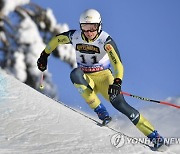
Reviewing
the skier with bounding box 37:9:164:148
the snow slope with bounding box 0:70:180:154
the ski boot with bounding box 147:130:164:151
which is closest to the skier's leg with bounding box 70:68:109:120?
the skier with bounding box 37:9:164:148

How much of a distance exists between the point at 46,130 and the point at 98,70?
160cm

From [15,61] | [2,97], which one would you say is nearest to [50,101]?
A: [2,97]

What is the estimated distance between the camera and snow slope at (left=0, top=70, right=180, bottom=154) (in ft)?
19.9

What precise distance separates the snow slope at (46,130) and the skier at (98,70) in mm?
337

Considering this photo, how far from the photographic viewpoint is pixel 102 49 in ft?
25.5

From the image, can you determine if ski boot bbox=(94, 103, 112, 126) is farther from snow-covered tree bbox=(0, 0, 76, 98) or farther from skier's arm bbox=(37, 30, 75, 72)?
snow-covered tree bbox=(0, 0, 76, 98)

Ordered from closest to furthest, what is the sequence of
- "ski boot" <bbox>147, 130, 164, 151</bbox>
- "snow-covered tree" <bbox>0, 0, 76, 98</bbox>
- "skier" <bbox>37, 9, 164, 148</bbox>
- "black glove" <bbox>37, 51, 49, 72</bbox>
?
"ski boot" <bbox>147, 130, 164, 151</bbox>, "skier" <bbox>37, 9, 164, 148</bbox>, "black glove" <bbox>37, 51, 49, 72</bbox>, "snow-covered tree" <bbox>0, 0, 76, 98</bbox>

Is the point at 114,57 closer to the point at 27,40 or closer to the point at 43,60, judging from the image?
the point at 43,60

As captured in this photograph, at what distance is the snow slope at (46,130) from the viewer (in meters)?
6.08

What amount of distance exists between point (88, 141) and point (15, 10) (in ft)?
42.3

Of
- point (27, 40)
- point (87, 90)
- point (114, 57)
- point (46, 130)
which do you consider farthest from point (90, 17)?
point (27, 40)

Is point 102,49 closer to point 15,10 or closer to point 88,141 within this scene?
point 88,141

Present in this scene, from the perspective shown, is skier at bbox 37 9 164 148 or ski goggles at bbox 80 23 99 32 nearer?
skier at bbox 37 9 164 148

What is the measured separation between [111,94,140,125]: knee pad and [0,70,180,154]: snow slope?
0.35 meters
